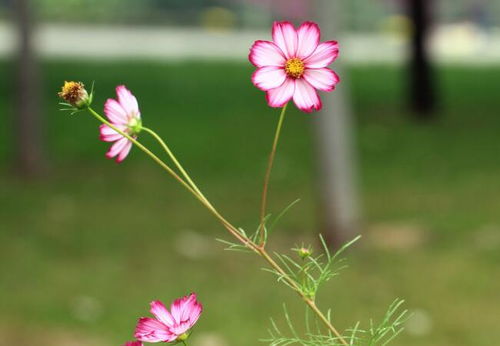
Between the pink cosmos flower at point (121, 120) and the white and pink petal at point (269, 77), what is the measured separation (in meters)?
0.13

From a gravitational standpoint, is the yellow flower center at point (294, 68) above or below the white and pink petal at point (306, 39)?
below

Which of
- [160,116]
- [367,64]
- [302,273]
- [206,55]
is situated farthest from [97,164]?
[206,55]

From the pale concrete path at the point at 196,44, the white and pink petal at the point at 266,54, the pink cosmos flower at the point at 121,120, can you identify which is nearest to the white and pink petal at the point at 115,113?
the pink cosmos flower at the point at 121,120

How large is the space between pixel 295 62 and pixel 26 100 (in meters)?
9.16

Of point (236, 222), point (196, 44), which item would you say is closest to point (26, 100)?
point (236, 222)

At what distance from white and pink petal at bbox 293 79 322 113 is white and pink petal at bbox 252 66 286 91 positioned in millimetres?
16

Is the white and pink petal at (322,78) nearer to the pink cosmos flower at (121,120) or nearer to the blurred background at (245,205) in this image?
the pink cosmos flower at (121,120)

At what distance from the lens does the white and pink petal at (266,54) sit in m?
0.87

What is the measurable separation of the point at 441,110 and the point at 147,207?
637cm

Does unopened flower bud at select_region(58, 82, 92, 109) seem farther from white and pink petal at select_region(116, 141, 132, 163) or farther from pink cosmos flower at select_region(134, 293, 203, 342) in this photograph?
pink cosmos flower at select_region(134, 293, 203, 342)

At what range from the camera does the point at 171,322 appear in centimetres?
89

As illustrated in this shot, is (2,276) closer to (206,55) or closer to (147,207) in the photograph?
(147,207)

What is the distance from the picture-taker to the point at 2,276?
6.85 meters

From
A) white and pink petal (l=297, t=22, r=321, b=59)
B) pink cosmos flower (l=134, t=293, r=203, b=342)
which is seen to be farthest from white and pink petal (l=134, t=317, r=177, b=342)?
white and pink petal (l=297, t=22, r=321, b=59)
